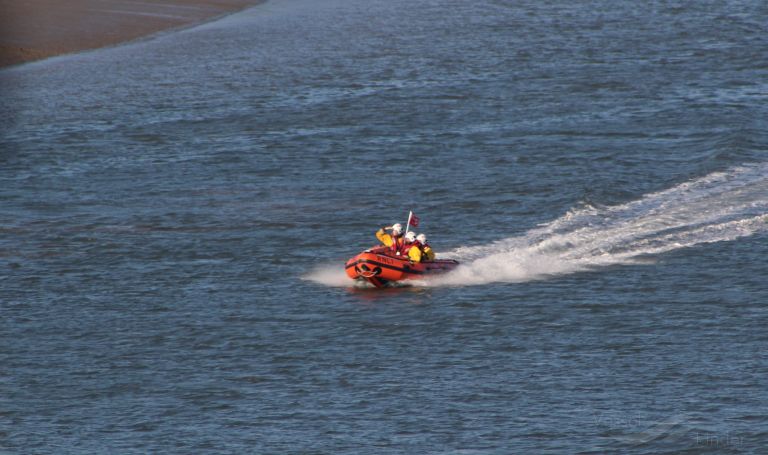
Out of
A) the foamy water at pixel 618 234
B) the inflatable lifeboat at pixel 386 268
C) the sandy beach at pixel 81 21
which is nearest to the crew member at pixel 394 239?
the inflatable lifeboat at pixel 386 268

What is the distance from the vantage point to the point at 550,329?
1719 inches

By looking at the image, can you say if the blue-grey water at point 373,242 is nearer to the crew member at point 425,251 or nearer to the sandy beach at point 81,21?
the crew member at point 425,251

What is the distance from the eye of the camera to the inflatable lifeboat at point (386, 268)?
1891 inches

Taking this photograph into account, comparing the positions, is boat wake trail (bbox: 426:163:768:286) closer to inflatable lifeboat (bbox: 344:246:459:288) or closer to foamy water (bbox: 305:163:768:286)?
foamy water (bbox: 305:163:768:286)

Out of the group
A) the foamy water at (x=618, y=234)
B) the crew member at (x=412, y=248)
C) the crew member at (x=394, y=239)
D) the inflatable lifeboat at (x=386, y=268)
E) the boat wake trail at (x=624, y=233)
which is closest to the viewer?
the inflatable lifeboat at (x=386, y=268)

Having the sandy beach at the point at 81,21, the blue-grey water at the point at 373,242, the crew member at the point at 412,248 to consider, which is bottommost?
the blue-grey water at the point at 373,242

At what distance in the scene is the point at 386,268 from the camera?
4831cm

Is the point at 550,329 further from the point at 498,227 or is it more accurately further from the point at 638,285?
the point at 498,227

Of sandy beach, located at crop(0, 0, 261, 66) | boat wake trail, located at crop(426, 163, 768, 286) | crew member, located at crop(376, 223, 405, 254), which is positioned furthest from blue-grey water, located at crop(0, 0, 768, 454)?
sandy beach, located at crop(0, 0, 261, 66)

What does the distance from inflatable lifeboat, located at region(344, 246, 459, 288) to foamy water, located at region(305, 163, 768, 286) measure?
422 mm

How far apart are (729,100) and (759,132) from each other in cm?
825

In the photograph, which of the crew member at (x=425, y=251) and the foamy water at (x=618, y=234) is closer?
the crew member at (x=425, y=251)

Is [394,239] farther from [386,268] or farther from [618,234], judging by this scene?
[618,234]

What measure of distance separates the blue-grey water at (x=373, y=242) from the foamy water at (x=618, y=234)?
6.4 inches
